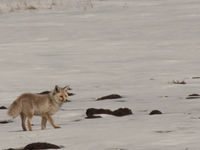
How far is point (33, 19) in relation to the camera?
29438 millimetres

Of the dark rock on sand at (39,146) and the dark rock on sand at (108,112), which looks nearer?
the dark rock on sand at (39,146)

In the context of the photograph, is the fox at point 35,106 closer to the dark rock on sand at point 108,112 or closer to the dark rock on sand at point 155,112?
the dark rock on sand at point 108,112

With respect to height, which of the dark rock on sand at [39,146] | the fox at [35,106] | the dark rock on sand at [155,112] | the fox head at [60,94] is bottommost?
the dark rock on sand at [39,146]

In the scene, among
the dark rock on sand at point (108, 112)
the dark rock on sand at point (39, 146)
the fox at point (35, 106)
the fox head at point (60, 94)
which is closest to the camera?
the dark rock on sand at point (39, 146)

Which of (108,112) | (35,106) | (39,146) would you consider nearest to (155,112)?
(108,112)

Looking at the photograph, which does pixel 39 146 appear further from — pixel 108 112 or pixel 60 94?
pixel 108 112

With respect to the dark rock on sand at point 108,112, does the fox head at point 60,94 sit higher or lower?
higher

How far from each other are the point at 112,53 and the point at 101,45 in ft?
4.40

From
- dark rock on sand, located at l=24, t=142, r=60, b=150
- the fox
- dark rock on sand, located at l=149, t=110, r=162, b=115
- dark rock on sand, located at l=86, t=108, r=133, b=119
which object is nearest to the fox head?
the fox

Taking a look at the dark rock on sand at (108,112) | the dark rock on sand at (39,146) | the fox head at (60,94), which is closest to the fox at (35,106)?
the fox head at (60,94)

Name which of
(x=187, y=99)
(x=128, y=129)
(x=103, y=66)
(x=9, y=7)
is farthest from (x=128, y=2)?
(x=128, y=129)

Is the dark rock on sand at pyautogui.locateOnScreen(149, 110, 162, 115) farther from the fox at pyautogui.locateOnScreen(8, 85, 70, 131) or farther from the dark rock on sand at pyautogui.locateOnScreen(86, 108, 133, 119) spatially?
the fox at pyautogui.locateOnScreen(8, 85, 70, 131)

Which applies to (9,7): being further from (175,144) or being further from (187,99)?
(175,144)

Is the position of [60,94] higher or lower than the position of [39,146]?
higher
